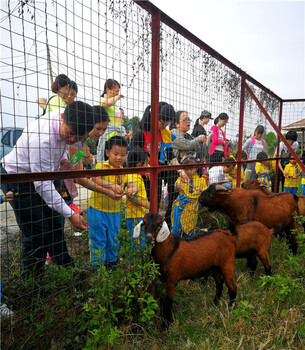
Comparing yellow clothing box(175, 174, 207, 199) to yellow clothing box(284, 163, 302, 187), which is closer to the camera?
yellow clothing box(175, 174, 207, 199)

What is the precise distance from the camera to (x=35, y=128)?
7.22 feet

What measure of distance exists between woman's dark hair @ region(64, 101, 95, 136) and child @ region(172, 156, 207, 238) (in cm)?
165

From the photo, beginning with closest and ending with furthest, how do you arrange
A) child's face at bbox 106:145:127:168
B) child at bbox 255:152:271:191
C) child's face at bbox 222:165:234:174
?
child's face at bbox 106:145:127:168
child's face at bbox 222:165:234:174
child at bbox 255:152:271:191

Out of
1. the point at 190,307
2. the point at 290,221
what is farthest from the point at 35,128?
the point at 290,221

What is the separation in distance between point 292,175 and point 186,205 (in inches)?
165

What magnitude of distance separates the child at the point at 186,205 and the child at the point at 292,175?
386 centimetres

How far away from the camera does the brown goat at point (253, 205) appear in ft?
11.7

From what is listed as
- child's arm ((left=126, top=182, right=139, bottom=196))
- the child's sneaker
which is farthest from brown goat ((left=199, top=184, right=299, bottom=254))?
the child's sneaker

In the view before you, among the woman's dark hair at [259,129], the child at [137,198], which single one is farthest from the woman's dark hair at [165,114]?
the woman's dark hair at [259,129]

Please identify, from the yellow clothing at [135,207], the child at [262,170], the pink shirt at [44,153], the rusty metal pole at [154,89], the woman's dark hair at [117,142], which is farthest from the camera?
the child at [262,170]

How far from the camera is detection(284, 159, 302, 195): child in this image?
6709 mm

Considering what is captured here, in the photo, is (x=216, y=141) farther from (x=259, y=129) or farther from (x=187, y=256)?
(x=187, y=256)

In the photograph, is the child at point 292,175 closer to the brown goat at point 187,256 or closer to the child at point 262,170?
the child at point 262,170

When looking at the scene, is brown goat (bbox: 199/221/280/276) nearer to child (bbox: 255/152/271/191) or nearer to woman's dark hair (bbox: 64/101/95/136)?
woman's dark hair (bbox: 64/101/95/136)
